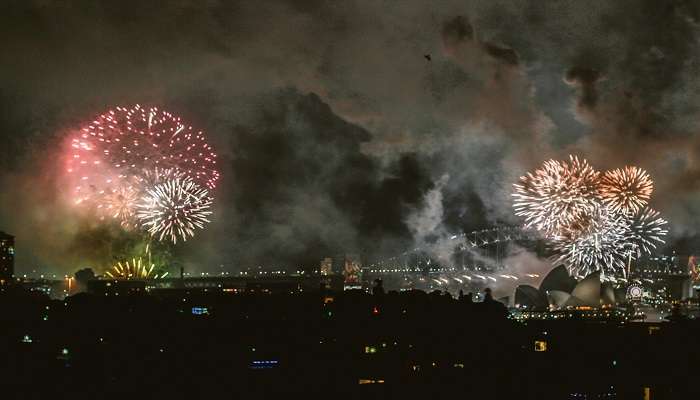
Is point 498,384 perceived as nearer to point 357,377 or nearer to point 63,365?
point 357,377

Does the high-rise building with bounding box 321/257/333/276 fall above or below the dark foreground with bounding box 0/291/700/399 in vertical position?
above

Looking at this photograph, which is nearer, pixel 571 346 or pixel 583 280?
pixel 571 346

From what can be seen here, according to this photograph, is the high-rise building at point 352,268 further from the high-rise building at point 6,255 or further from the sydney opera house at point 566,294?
the high-rise building at point 6,255

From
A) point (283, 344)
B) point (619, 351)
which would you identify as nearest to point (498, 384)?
point (619, 351)

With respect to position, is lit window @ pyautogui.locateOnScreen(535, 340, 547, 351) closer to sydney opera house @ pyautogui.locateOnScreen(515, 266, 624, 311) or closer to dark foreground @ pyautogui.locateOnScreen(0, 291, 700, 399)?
dark foreground @ pyautogui.locateOnScreen(0, 291, 700, 399)

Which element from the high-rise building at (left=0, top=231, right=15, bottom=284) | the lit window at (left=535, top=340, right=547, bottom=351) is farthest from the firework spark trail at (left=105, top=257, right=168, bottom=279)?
the lit window at (left=535, top=340, right=547, bottom=351)

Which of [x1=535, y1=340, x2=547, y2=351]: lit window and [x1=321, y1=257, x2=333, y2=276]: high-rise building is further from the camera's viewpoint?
A: [x1=321, y1=257, x2=333, y2=276]: high-rise building
